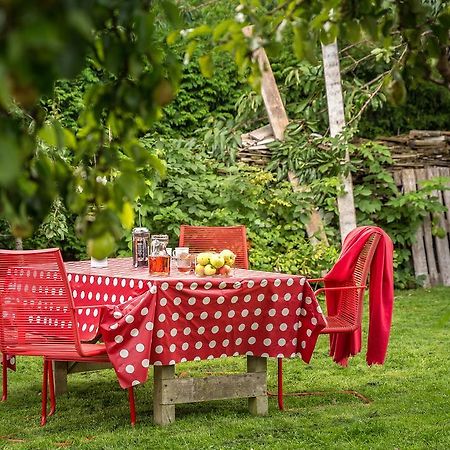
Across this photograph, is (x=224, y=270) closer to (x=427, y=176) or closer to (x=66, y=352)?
(x=66, y=352)

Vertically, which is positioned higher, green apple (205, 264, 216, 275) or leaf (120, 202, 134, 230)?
green apple (205, 264, 216, 275)

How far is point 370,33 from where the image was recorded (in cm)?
185

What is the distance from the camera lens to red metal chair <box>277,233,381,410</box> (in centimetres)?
509

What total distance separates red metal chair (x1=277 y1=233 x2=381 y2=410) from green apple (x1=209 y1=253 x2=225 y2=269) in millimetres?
536

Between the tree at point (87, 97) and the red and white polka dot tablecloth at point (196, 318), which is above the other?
the tree at point (87, 97)

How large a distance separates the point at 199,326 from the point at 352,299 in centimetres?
106

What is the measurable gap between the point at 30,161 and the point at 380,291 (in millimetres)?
3936

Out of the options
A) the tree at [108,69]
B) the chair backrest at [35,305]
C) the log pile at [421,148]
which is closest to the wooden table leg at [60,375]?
the chair backrest at [35,305]

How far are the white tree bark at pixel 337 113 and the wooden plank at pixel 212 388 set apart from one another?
477 cm

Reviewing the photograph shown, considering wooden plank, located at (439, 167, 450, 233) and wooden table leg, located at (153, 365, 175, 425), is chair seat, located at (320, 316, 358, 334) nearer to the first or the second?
wooden table leg, located at (153, 365, 175, 425)

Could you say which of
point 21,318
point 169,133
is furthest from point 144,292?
point 169,133

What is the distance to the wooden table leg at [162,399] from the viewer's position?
4.61m

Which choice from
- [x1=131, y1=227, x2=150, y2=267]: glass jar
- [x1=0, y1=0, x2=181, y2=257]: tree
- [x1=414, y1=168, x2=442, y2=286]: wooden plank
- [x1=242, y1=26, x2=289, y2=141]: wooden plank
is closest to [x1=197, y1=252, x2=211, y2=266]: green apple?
[x1=131, y1=227, x2=150, y2=267]: glass jar

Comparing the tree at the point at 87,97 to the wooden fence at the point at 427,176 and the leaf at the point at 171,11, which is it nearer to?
the leaf at the point at 171,11
